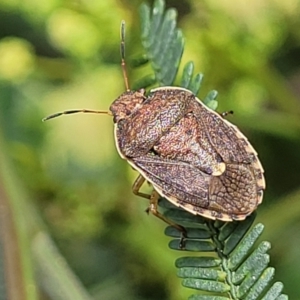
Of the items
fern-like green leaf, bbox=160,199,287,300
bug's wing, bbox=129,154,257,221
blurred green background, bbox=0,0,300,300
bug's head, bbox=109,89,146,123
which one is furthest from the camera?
blurred green background, bbox=0,0,300,300

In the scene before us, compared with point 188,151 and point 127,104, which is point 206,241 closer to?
point 188,151

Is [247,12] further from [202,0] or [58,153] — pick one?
[58,153]

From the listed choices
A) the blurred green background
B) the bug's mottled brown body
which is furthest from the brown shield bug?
the blurred green background

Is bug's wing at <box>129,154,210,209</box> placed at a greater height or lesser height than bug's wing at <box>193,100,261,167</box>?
lesser

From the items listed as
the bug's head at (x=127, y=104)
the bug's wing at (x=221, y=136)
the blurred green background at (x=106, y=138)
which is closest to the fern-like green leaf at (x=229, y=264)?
the bug's wing at (x=221, y=136)

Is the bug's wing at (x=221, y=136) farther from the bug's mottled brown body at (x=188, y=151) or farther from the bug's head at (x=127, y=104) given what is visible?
the bug's head at (x=127, y=104)

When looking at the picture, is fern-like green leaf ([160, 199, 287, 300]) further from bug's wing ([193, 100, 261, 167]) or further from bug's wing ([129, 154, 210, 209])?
bug's wing ([193, 100, 261, 167])

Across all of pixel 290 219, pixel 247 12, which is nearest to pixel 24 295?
pixel 290 219
